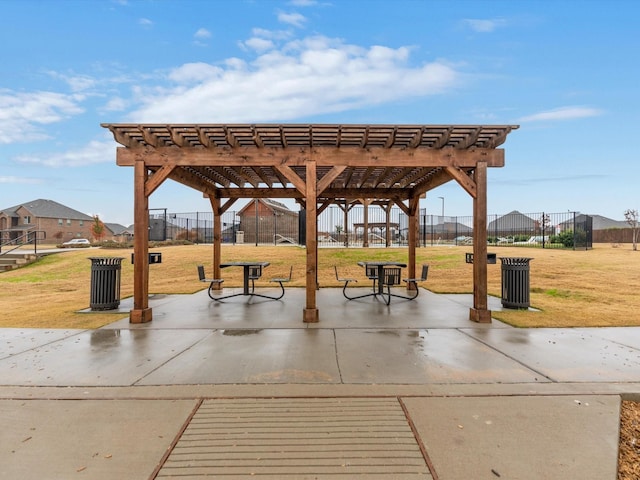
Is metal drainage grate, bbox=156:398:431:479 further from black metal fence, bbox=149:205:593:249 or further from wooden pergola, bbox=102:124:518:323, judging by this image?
black metal fence, bbox=149:205:593:249

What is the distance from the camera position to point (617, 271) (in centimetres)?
1290

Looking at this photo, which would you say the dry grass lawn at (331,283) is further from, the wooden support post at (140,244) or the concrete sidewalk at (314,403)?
the concrete sidewalk at (314,403)

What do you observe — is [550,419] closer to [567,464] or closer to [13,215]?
[567,464]

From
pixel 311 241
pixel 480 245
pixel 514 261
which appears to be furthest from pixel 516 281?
pixel 311 241

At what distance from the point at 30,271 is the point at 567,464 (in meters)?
19.1

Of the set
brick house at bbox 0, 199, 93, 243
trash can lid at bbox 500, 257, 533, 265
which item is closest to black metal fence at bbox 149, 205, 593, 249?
trash can lid at bbox 500, 257, 533, 265

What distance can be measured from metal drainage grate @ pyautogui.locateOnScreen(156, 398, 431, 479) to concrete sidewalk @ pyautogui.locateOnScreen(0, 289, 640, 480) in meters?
0.01

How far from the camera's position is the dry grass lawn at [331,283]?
6.54m

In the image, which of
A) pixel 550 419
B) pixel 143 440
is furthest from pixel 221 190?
pixel 550 419

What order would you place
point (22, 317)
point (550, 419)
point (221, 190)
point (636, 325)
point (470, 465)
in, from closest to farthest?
point (470, 465) < point (550, 419) < point (636, 325) < point (22, 317) < point (221, 190)

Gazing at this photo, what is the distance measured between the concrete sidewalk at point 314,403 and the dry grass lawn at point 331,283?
1.09 meters

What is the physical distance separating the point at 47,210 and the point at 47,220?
2446 mm

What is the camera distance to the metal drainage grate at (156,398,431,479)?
218cm

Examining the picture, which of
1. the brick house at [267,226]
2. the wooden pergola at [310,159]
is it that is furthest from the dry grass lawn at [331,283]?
the brick house at [267,226]
